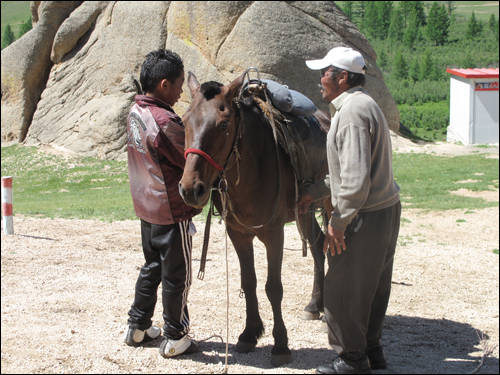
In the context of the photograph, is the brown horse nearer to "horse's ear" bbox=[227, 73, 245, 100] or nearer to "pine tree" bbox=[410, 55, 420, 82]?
"horse's ear" bbox=[227, 73, 245, 100]

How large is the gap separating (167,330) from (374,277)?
1639 millimetres

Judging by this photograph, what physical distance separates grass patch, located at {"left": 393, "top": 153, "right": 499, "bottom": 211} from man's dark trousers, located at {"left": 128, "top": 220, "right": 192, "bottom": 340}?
7475 millimetres

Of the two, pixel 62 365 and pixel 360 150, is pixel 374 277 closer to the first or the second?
pixel 360 150

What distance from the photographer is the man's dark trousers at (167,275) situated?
3723 millimetres

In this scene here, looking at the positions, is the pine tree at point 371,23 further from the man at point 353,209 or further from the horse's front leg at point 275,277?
the man at point 353,209

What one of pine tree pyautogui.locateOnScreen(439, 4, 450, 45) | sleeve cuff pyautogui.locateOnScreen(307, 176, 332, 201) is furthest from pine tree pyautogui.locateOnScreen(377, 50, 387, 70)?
sleeve cuff pyautogui.locateOnScreen(307, 176, 332, 201)

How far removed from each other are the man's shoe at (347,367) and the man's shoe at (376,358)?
315mm

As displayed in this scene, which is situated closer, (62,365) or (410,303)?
(62,365)

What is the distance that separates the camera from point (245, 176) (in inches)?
152

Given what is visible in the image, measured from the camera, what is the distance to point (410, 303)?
17.7ft

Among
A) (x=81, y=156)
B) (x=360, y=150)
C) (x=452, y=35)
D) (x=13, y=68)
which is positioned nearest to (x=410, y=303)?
(x=360, y=150)

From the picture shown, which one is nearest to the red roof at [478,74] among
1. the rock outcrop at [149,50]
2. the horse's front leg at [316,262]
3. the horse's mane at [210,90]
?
the rock outcrop at [149,50]

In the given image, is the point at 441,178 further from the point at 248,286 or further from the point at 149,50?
the point at 149,50

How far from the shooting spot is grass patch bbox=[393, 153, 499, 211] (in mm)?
10391
